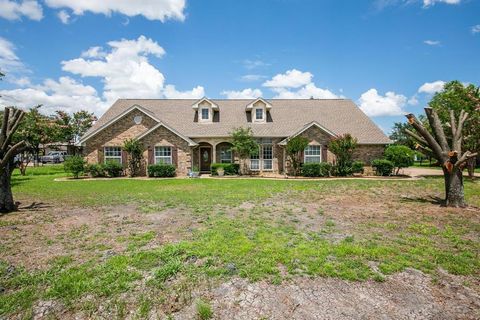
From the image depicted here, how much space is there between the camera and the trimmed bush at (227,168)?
23.6 meters

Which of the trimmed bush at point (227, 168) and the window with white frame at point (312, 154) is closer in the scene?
the trimmed bush at point (227, 168)

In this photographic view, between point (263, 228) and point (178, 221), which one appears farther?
point (178, 221)

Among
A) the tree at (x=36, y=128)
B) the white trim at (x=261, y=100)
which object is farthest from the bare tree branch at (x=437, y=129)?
the tree at (x=36, y=128)

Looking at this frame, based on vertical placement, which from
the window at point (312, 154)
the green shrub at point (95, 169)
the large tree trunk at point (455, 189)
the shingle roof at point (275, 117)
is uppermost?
the shingle roof at point (275, 117)

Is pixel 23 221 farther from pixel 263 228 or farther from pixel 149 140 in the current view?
pixel 149 140

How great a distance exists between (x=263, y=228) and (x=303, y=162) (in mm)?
16993

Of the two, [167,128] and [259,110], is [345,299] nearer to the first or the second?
[167,128]

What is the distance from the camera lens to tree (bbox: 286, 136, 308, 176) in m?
22.5

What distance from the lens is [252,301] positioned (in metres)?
4.20

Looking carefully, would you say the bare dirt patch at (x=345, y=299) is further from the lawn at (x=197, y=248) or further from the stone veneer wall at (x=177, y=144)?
the stone veneer wall at (x=177, y=144)

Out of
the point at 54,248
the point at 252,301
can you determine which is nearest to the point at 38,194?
the point at 54,248

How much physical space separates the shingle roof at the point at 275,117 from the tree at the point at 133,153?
11.1ft

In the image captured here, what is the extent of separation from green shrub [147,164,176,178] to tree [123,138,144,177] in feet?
5.45

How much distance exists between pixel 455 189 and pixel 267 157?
15.6 metres
